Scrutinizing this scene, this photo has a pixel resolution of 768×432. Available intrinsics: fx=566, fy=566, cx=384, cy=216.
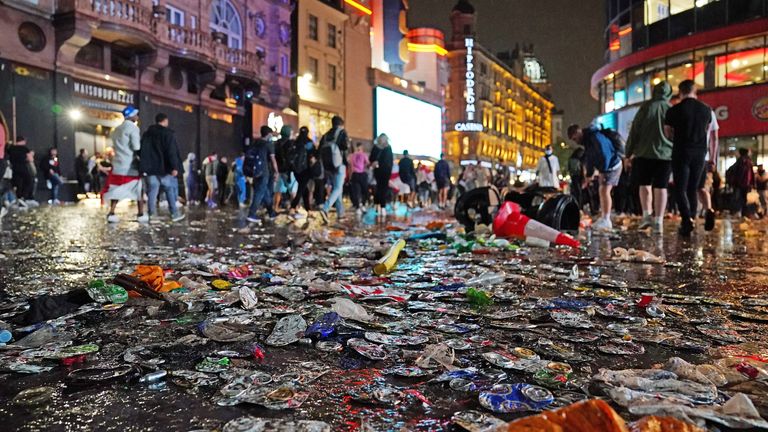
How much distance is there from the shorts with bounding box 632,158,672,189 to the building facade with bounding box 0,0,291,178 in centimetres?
1876

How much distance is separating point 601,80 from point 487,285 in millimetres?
36892

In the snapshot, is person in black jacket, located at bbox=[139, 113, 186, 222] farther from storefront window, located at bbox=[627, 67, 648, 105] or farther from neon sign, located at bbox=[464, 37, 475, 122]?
neon sign, located at bbox=[464, 37, 475, 122]

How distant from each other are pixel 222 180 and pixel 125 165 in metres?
12.6

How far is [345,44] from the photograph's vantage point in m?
37.6

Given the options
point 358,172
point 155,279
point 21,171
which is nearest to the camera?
point 155,279

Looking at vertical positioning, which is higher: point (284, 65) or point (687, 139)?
point (284, 65)

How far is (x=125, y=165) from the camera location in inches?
396

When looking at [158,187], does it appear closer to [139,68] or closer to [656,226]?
[656,226]

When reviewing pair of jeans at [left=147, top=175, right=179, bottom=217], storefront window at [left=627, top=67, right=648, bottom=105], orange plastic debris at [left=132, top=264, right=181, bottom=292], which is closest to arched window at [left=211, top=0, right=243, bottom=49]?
pair of jeans at [left=147, top=175, right=179, bottom=217]

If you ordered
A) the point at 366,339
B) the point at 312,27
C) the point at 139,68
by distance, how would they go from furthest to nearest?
the point at 312,27 < the point at 139,68 < the point at 366,339

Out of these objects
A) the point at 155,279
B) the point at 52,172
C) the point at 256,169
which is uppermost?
the point at 52,172

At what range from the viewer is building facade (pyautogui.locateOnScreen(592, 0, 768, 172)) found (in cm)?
2562

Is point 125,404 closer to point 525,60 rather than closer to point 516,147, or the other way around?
point 516,147

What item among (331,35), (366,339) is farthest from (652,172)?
(331,35)
